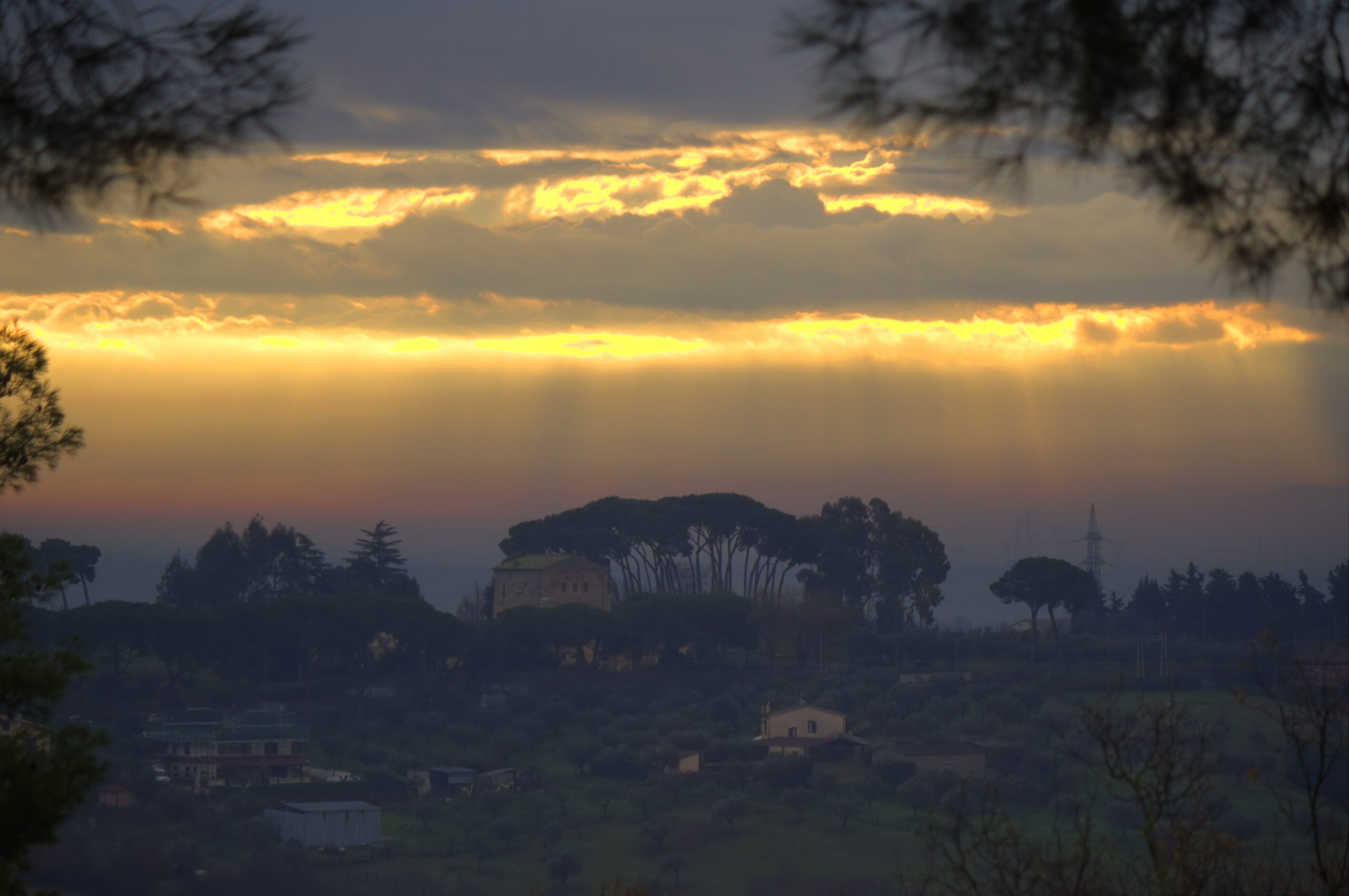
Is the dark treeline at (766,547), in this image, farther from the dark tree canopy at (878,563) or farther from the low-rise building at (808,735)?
the low-rise building at (808,735)

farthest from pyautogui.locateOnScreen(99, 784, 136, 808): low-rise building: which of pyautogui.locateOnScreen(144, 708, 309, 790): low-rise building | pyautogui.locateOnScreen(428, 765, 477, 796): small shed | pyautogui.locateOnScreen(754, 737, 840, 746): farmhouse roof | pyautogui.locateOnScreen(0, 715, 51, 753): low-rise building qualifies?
pyautogui.locateOnScreen(0, 715, 51, 753): low-rise building

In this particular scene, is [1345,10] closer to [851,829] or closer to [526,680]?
[851,829]

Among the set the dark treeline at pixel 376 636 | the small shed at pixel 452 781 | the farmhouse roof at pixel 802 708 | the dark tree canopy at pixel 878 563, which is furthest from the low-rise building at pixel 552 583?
the small shed at pixel 452 781

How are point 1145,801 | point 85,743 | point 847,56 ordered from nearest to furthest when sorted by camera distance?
1. point 847,56
2. point 1145,801
3. point 85,743

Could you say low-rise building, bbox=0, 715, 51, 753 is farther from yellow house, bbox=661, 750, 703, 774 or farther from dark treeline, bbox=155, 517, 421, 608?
dark treeline, bbox=155, 517, 421, 608

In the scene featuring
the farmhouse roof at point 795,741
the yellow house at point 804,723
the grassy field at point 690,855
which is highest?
the yellow house at point 804,723

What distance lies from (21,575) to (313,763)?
101ft

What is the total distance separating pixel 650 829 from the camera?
1280 inches

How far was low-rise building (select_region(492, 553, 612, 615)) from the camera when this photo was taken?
54.4 m

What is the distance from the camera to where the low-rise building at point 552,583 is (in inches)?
2141

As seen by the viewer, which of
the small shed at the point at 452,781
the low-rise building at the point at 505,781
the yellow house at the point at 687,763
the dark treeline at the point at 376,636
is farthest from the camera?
the dark treeline at the point at 376,636

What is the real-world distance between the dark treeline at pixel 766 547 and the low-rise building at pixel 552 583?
176 centimetres

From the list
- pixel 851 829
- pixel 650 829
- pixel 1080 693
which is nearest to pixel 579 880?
pixel 650 829

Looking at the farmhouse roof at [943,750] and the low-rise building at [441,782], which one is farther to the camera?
the farmhouse roof at [943,750]
